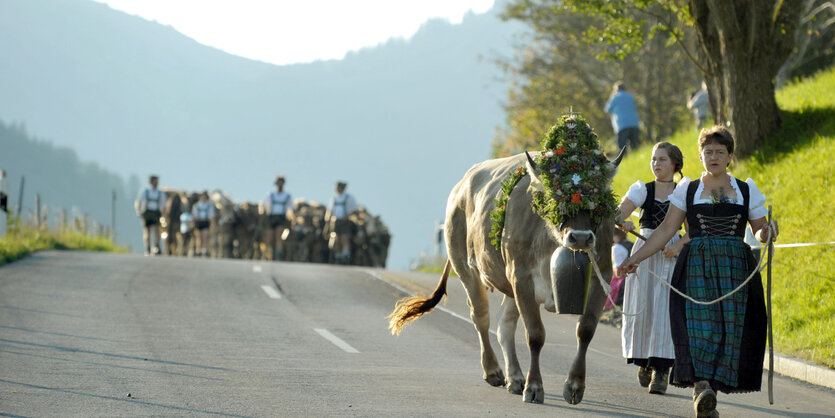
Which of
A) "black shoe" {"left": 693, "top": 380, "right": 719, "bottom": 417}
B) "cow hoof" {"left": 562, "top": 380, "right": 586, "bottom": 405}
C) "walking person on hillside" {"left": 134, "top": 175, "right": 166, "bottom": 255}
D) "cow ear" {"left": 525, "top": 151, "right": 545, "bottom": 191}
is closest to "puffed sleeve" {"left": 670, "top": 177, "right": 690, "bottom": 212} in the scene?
"cow ear" {"left": 525, "top": 151, "right": 545, "bottom": 191}

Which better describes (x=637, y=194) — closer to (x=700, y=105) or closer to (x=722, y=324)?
(x=722, y=324)

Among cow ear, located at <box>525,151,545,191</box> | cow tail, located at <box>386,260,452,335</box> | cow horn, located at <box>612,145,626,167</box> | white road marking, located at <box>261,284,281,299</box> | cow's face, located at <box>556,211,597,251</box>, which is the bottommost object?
white road marking, located at <box>261,284,281,299</box>

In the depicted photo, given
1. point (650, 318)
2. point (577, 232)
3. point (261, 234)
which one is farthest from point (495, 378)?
point (261, 234)

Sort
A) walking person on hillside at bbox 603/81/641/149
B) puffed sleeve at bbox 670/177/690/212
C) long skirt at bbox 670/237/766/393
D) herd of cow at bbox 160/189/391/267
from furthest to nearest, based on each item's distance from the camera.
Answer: herd of cow at bbox 160/189/391/267 → walking person on hillside at bbox 603/81/641/149 → puffed sleeve at bbox 670/177/690/212 → long skirt at bbox 670/237/766/393

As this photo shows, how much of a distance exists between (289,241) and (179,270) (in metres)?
14.5

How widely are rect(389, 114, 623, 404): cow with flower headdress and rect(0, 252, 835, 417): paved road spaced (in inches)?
16.2

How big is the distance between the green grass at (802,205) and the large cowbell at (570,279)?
3857mm

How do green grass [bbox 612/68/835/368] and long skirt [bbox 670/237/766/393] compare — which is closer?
long skirt [bbox 670/237/766/393]

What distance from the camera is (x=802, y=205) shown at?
1633 centimetres

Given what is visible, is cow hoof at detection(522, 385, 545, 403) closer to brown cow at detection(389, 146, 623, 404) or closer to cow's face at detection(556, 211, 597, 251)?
brown cow at detection(389, 146, 623, 404)

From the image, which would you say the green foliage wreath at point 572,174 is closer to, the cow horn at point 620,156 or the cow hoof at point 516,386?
the cow horn at point 620,156

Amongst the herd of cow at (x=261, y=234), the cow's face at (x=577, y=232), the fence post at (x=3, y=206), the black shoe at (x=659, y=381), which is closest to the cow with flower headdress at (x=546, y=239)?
the cow's face at (x=577, y=232)

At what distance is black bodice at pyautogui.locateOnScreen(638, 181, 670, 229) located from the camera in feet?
30.6

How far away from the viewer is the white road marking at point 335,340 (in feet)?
39.2
